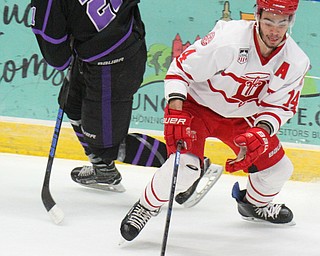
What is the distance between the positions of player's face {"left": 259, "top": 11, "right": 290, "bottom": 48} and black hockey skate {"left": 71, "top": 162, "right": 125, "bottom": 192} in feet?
3.24

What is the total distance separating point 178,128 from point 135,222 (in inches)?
13.9

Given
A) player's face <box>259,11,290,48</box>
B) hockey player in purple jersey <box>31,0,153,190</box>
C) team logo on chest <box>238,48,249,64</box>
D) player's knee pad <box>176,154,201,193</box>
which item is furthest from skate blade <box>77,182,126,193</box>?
player's face <box>259,11,290,48</box>

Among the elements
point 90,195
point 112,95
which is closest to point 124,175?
point 90,195

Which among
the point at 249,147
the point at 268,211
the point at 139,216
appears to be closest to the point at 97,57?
the point at 139,216

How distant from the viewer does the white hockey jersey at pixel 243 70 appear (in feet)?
9.08

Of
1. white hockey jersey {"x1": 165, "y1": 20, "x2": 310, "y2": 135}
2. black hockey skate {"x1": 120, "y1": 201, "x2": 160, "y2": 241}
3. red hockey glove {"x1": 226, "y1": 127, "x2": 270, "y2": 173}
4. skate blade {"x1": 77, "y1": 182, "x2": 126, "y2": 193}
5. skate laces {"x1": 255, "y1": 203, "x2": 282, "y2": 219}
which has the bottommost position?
skate blade {"x1": 77, "y1": 182, "x2": 126, "y2": 193}

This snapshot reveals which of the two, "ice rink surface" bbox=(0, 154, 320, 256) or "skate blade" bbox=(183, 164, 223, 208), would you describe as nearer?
"ice rink surface" bbox=(0, 154, 320, 256)

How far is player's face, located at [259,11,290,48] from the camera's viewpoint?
2682 millimetres

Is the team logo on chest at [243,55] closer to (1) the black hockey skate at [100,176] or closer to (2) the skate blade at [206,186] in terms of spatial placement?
(2) the skate blade at [206,186]

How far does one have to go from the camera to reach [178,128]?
2.66 meters

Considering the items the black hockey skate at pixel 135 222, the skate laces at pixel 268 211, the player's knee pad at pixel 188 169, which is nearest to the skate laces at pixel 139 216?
the black hockey skate at pixel 135 222

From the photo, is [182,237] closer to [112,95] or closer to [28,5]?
[112,95]

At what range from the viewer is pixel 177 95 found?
274 centimetres

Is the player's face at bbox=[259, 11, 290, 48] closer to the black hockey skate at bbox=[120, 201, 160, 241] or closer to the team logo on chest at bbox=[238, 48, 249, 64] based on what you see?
the team logo on chest at bbox=[238, 48, 249, 64]
